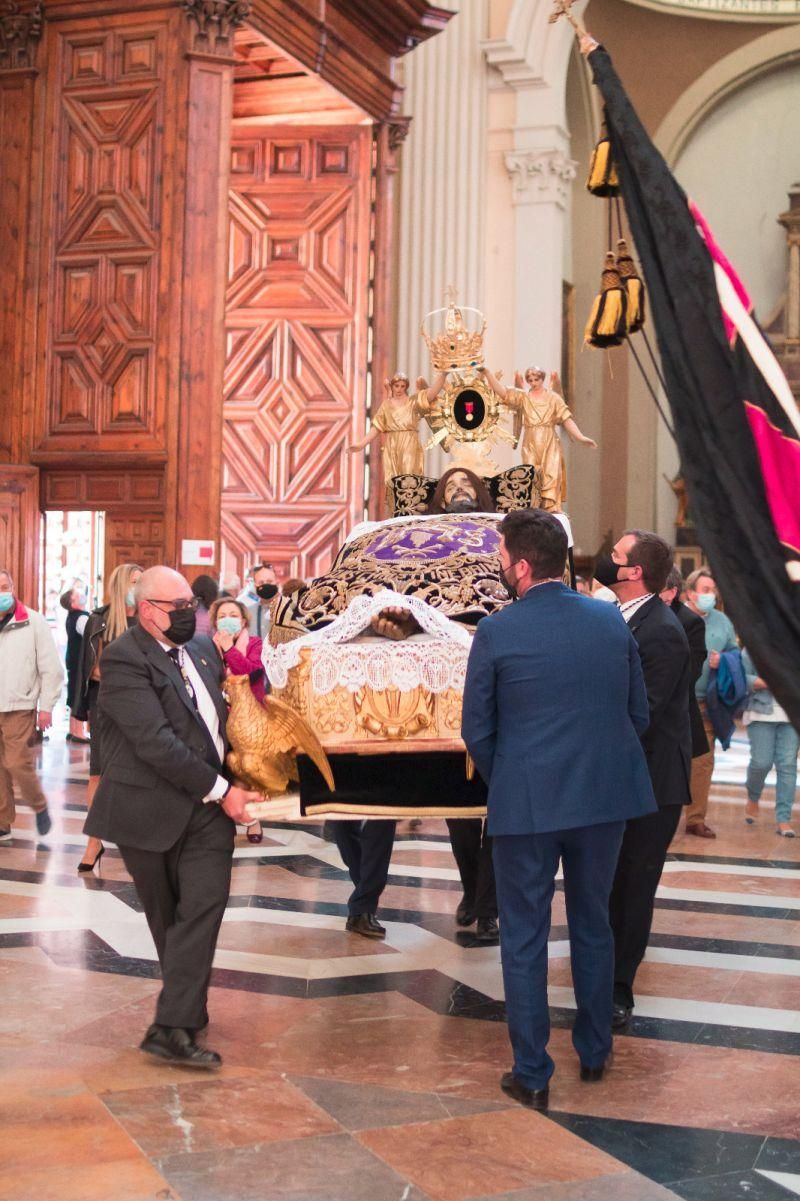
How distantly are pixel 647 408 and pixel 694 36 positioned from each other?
5.44 metres

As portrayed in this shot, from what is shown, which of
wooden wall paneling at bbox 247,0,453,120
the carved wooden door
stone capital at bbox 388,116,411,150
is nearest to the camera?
wooden wall paneling at bbox 247,0,453,120

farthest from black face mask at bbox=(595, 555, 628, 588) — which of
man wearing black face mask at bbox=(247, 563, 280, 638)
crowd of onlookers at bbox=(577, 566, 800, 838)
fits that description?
man wearing black face mask at bbox=(247, 563, 280, 638)

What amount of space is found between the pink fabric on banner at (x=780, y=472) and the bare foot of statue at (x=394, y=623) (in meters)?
1.83

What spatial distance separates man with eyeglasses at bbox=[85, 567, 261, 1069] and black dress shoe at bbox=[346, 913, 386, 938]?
1.61 metres

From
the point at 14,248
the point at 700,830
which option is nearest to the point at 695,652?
the point at 700,830

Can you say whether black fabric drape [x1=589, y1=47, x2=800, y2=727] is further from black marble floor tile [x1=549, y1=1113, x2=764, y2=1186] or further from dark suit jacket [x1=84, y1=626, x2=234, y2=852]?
dark suit jacket [x1=84, y1=626, x2=234, y2=852]

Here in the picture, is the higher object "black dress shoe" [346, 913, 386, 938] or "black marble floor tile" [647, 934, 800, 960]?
"black dress shoe" [346, 913, 386, 938]

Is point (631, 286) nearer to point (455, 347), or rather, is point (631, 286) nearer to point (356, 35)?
point (455, 347)

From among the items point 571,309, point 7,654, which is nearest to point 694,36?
point 571,309

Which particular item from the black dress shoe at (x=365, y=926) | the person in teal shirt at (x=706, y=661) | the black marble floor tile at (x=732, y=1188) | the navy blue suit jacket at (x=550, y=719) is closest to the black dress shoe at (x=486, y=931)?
the black dress shoe at (x=365, y=926)

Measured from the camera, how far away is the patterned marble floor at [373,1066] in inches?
143

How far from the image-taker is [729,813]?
10062 mm

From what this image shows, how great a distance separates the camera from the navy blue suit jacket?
4.17 m

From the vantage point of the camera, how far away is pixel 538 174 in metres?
17.7
